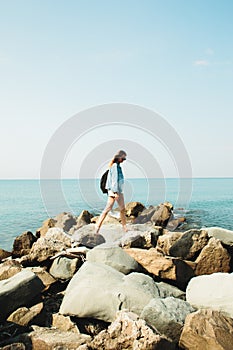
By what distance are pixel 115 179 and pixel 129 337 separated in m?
4.40

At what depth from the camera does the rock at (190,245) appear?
686 centimetres

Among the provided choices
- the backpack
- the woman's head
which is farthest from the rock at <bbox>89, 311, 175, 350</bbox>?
the backpack

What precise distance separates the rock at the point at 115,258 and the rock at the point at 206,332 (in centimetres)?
206

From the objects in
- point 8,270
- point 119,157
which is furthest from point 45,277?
point 119,157

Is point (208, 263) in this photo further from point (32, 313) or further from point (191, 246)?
point (32, 313)

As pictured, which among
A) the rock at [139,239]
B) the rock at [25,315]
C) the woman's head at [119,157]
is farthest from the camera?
the woman's head at [119,157]

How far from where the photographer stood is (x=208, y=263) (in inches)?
250

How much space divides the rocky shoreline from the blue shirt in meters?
1.07

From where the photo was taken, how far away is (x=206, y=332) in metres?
3.83

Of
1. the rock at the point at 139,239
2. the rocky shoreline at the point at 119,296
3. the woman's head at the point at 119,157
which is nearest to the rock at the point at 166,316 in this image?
the rocky shoreline at the point at 119,296

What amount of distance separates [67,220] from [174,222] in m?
6.57

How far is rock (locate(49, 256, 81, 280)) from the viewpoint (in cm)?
620

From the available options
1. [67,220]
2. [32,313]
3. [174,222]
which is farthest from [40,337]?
[174,222]

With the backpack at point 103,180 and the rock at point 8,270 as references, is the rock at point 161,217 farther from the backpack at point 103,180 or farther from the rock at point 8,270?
the rock at point 8,270
